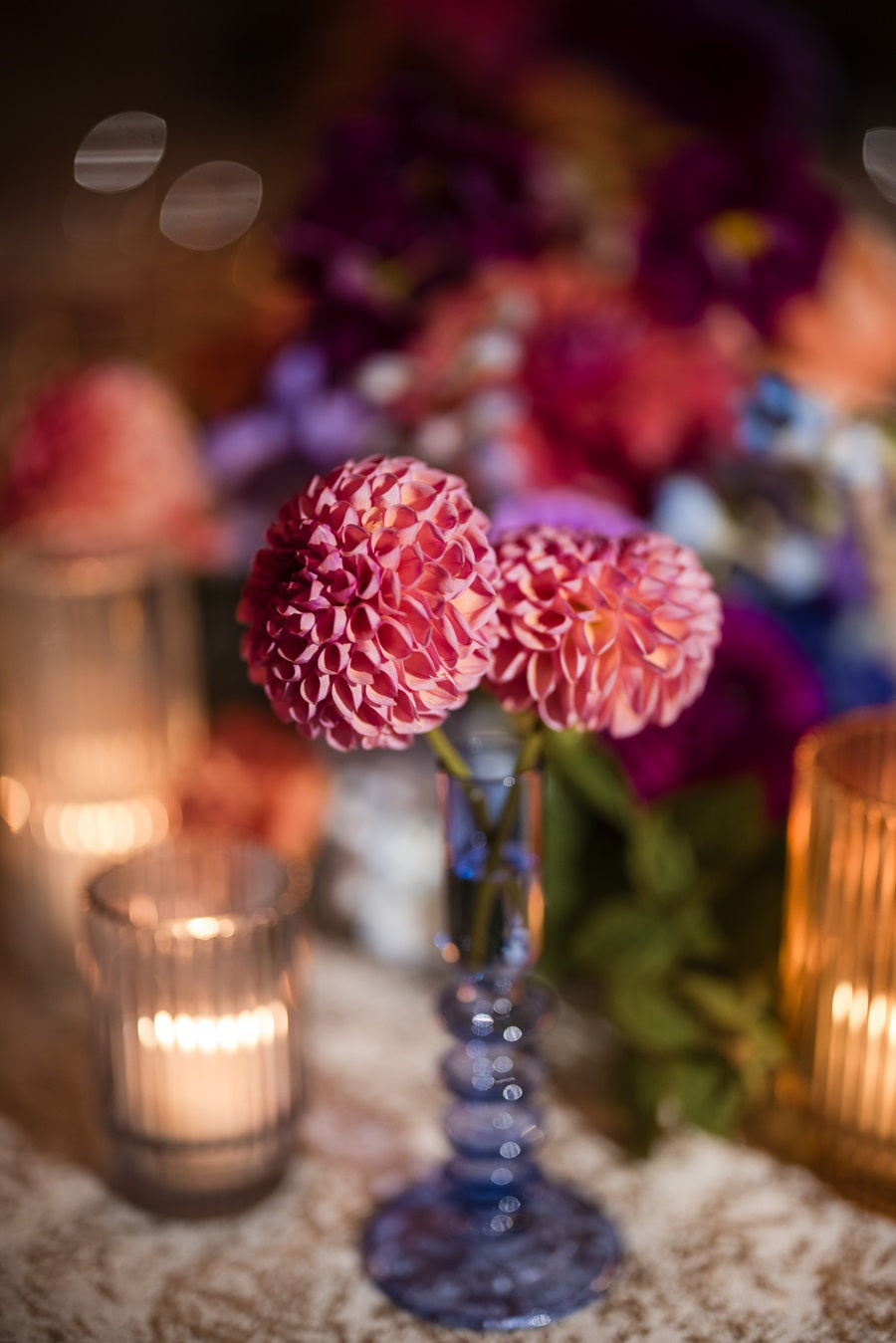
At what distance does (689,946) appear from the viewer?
664 mm

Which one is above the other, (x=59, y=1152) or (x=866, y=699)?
(x=866, y=699)

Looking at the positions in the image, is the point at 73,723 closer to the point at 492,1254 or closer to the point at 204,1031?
the point at 204,1031

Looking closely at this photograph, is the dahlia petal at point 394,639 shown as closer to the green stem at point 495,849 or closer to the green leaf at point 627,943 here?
the green stem at point 495,849

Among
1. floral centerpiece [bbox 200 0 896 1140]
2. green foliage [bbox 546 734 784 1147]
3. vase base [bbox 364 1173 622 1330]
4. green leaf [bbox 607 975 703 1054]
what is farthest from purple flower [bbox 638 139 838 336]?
vase base [bbox 364 1173 622 1330]

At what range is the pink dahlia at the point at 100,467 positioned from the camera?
2.63 feet

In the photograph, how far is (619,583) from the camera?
0.48 m

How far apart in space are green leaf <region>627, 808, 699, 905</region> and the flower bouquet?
10cm

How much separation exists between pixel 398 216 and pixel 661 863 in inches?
14.5

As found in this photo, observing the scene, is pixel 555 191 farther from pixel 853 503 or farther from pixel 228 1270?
pixel 228 1270

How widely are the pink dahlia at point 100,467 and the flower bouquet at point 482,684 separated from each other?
32 cm

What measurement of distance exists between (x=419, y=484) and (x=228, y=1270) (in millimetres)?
328

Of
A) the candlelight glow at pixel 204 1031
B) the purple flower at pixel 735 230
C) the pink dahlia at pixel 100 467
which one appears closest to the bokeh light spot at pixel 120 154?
the pink dahlia at pixel 100 467

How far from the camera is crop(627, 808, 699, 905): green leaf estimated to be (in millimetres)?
665

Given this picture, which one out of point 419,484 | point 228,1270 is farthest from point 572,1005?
point 419,484
